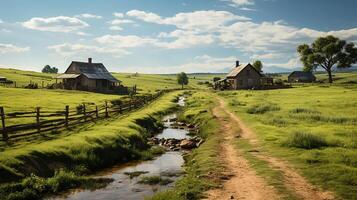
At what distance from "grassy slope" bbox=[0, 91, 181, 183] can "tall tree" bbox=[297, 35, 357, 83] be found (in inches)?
3604

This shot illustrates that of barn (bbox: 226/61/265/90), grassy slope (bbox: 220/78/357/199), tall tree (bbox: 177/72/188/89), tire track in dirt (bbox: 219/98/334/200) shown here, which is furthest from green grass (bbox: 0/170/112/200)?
tall tree (bbox: 177/72/188/89)

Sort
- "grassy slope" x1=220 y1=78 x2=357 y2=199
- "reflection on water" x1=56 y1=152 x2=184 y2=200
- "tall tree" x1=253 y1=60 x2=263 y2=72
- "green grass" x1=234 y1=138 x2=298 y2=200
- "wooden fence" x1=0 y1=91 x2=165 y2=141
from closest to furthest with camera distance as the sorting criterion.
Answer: "green grass" x1=234 y1=138 x2=298 y2=200 → "grassy slope" x1=220 y1=78 x2=357 y2=199 → "reflection on water" x1=56 y1=152 x2=184 y2=200 → "wooden fence" x1=0 y1=91 x2=165 y2=141 → "tall tree" x1=253 y1=60 x2=263 y2=72

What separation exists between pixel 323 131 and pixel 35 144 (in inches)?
778

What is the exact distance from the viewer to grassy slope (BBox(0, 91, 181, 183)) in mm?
18453

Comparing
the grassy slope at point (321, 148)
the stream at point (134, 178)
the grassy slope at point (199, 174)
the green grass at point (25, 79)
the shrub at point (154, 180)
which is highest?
the green grass at point (25, 79)

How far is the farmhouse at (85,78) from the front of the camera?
8481 cm

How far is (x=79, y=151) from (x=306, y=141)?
1383cm

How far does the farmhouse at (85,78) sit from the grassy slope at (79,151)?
2163 inches

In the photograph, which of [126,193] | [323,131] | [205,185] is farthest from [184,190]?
[323,131]

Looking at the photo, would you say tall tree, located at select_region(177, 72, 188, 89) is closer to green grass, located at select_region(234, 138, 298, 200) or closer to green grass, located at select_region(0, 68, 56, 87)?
green grass, located at select_region(0, 68, 56, 87)

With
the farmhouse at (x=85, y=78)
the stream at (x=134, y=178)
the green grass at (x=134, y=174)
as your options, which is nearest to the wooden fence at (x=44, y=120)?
the stream at (x=134, y=178)

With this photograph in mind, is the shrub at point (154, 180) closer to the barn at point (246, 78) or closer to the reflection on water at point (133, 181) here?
the reflection on water at point (133, 181)

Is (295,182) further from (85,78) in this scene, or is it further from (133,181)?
(85,78)

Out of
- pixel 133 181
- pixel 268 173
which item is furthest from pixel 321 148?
pixel 133 181
